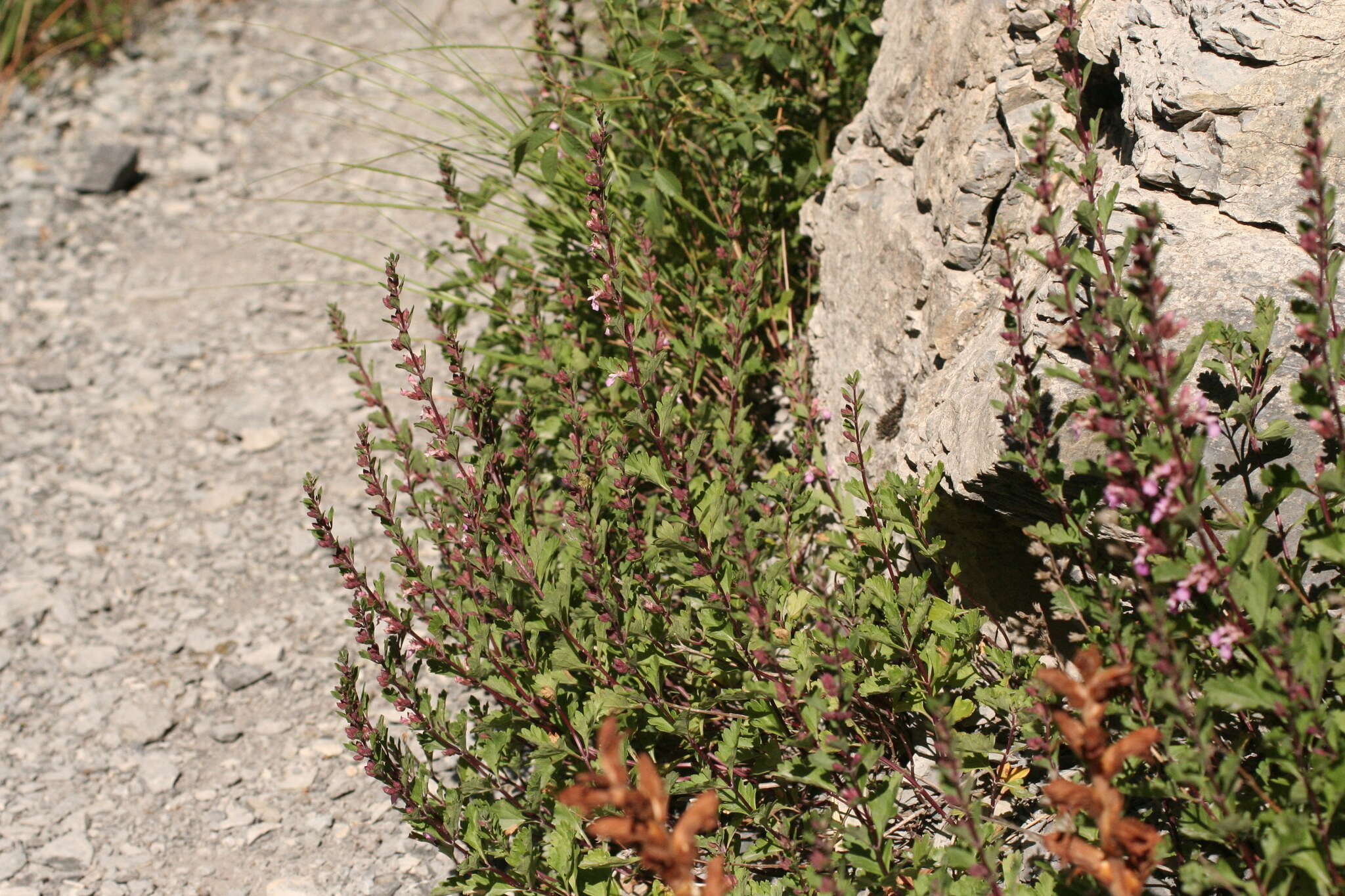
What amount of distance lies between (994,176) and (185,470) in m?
3.58

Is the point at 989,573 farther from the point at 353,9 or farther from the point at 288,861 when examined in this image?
the point at 353,9

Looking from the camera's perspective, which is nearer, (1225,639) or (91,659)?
(1225,639)

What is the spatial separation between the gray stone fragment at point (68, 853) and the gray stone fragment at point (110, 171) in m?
4.47

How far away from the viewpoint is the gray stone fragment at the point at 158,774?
3.38m

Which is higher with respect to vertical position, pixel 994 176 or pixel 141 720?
pixel 994 176

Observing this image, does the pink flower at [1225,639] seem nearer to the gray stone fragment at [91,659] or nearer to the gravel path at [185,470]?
the gravel path at [185,470]

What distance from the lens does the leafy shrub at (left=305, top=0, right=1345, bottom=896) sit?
6.16 ft

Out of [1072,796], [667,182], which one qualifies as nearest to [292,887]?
[1072,796]

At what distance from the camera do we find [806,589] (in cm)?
258

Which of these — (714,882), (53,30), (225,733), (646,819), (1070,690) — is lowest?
(225,733)

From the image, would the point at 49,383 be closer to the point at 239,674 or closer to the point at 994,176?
the point at 239,674

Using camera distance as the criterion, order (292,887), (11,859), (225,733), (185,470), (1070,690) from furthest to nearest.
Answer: (185,470), (225,733), (11,859), (292,887), (1070,690)

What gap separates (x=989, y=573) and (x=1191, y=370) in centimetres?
76

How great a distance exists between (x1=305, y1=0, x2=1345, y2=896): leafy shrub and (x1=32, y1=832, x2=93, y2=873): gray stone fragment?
883 mm
